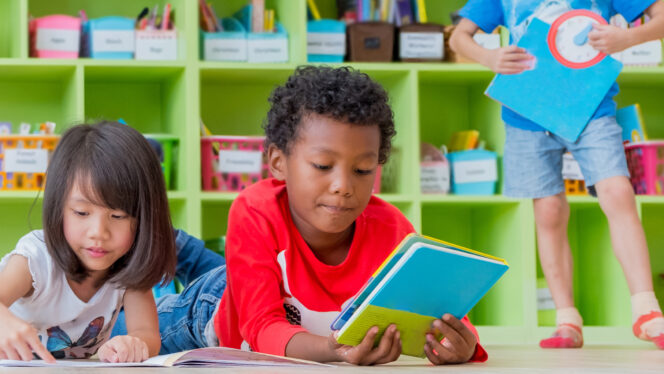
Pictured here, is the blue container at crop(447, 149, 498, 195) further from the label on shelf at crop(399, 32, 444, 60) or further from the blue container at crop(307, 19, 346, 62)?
the blue container at crop(307, 19, 346, 62)

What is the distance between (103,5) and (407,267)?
2.12 m

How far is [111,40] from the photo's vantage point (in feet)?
8.22

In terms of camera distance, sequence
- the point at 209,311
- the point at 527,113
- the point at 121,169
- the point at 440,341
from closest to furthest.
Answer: the point at 440,341, the point at 121,169, the point at 209,311, the point at 527,113

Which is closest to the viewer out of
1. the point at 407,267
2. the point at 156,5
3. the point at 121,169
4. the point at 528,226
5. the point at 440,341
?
the point at 407,267

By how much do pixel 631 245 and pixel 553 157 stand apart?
28cm

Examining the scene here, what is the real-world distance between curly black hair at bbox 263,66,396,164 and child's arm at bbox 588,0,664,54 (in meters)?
0.63

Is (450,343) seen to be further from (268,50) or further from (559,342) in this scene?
(268,50)

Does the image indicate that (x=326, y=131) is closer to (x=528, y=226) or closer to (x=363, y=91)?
(x=363, y=91)

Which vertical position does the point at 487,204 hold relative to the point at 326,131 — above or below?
below

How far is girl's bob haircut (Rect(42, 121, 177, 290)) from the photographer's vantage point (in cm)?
124

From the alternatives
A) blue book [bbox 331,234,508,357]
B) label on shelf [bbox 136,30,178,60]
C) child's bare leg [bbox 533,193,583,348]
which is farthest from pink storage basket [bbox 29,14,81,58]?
blue book [bbox 331,234,508,357]

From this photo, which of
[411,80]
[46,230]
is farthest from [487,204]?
[46,230]

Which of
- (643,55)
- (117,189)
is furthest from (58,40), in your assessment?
(643,55)

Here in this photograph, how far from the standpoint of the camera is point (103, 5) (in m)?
2.82
